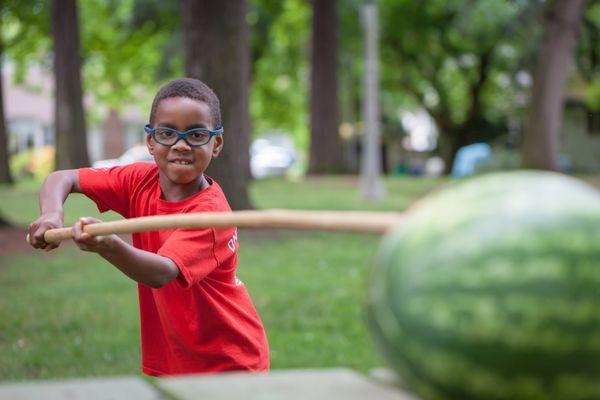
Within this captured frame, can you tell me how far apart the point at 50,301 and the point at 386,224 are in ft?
23.6

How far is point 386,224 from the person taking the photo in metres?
1.67

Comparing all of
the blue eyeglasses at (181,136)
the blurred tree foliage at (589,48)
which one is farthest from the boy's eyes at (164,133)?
the blurred tree foliage at (589,48)

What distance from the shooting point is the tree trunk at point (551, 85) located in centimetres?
2069

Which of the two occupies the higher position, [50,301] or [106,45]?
[106,45]

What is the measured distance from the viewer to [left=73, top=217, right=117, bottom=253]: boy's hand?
2.53m

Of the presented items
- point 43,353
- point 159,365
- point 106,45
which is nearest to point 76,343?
point 43,353

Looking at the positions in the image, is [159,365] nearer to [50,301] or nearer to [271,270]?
[50,301]

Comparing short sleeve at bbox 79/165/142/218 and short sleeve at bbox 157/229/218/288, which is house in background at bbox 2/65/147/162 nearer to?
short sleeve at bbox 79/165/142/218

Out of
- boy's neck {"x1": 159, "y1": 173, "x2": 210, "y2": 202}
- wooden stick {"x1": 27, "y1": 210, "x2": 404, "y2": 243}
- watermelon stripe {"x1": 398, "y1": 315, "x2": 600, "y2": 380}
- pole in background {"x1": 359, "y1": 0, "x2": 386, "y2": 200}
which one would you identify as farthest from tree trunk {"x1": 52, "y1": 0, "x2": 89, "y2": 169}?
watermelon stripe {"x1": 398, "y1": 315, "x2": 600, "y2": 380}

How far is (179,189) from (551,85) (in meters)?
19.2

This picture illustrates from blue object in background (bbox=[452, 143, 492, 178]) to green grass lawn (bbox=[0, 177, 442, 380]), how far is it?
674 inches

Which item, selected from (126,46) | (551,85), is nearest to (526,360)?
(551,85)

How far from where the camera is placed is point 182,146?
3326 mm

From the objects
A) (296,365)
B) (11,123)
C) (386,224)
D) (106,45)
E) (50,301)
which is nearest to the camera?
(386,224)
